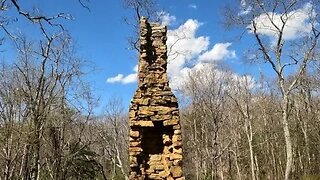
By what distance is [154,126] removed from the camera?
10.7 meters

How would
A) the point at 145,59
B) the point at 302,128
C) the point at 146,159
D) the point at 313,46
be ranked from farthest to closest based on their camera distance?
the point at 302,128, the point at 313,46, the point at 145,59, the point at 146,159

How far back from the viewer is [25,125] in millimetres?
17547

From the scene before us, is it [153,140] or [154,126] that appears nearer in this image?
[154,126]

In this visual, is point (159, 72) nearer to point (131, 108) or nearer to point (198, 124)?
point (131, 108)

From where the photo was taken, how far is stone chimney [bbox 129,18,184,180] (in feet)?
33.6

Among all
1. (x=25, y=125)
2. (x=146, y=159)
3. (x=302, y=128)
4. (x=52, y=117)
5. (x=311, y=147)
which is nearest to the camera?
(x=146, y=159)

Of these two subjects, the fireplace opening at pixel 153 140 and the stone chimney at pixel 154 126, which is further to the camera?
the fireplace opening at pixel 153 140

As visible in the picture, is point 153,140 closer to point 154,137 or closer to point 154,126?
point 154,137

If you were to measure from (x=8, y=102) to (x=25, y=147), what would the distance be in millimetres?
2449

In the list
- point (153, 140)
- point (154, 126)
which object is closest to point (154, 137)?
point (153, 140)

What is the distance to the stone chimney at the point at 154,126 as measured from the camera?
33.6 ft

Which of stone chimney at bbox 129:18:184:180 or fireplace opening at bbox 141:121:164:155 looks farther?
fireplace opening at bbox 141:121:164:155

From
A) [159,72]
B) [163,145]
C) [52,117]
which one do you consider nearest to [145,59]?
[159,72]

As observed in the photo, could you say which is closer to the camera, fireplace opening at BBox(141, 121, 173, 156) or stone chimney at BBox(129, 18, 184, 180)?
stone chimney at BBox(129, 18, 184, 180)
